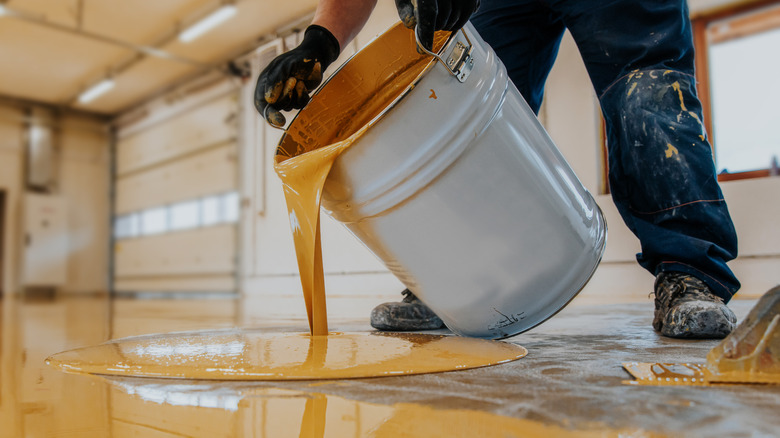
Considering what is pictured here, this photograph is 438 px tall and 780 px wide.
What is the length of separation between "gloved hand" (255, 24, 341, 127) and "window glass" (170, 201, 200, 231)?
6848 millimetres

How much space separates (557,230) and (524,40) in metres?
0.81

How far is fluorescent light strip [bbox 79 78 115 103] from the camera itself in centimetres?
782

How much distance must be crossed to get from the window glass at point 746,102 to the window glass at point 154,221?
7.41m

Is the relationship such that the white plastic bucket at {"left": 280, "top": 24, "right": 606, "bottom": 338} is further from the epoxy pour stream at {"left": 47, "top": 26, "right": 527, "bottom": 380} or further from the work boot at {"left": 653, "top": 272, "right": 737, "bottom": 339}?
the work boot at {"left": 653, "top": 272, "right": 737, "bottom": 339}

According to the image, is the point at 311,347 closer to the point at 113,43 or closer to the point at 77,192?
the point at 113,43

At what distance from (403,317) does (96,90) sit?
27.0 ft

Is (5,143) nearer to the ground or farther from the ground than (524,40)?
farther from the ground

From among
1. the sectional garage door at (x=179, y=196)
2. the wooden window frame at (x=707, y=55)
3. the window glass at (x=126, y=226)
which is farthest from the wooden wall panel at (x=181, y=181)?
the wooden window frame at (x=707, y=55)

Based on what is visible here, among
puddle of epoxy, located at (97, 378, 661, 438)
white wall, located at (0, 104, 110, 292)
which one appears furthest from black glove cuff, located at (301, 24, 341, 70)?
white wall, located at (0, 104, 110, 292)

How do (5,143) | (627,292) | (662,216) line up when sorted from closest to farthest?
(662,216), (627,292), (5,143)

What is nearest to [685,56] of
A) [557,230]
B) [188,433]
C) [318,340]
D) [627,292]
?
[557,230]

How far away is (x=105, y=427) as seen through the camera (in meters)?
0.53

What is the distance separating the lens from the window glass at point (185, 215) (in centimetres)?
768

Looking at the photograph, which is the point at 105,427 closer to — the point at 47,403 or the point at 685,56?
the point at 47,403
